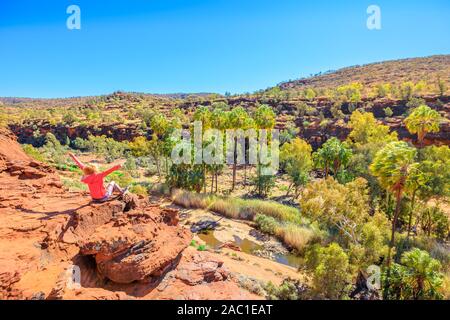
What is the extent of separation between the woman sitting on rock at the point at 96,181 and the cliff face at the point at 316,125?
51.8 meters

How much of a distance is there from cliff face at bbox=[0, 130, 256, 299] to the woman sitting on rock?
0.33m

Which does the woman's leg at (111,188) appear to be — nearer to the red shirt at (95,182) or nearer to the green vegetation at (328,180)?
the red shirt at (95,182)

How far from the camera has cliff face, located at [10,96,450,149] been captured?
5219cm

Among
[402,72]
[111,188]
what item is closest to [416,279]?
[111,188]

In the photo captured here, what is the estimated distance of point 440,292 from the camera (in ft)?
43.6

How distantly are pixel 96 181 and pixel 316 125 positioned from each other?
5929 centimetres

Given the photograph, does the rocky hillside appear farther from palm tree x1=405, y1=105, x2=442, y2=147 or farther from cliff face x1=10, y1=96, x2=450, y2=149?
palm tree x1=405, y1=105, x2=442, y2=147

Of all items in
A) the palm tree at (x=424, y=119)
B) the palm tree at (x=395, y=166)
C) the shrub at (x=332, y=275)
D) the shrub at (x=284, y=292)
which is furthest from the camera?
the palm tree at (x=424, y=119)

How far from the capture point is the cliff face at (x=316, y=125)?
5219 centimetres

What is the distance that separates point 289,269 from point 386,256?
548cm

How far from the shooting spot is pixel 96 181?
8.64 meters

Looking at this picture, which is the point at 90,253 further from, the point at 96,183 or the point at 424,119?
the point at 424,119
